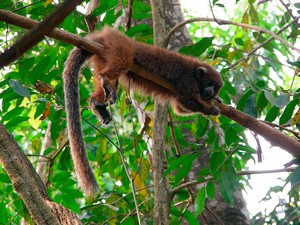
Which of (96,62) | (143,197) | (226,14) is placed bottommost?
(143,197)

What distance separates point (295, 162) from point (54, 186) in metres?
2.04

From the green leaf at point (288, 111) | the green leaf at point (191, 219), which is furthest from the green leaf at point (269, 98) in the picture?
the green leaf at point (191, 219)

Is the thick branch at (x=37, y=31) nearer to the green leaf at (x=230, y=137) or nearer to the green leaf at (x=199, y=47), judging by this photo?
the green leaf at (x=230, y=137)

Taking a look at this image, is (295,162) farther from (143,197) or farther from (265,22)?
(265,22)

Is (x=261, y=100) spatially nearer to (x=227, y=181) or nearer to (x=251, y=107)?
(x=251, y=107)

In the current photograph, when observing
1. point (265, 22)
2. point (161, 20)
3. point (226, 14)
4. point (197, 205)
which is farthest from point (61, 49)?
point (226, 14)

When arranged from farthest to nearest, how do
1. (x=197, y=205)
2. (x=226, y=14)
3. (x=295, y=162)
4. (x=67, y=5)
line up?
(x=226, y=14), (x=197, y=205), (x=295, y=162), (x=67, y=5)

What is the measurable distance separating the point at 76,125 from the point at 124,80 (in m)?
0.90

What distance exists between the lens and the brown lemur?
3.46 meters

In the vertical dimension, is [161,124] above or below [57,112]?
below

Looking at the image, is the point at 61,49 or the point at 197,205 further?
the point at 61,49

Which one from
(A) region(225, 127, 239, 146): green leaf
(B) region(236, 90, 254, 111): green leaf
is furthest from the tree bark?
(B) region(236, 90, 254, 111): green leaf

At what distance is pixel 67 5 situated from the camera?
42.8 inches

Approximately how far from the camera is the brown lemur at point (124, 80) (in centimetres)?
346
